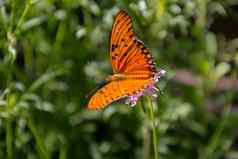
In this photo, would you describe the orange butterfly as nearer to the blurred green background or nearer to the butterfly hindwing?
the butterfly hindwing

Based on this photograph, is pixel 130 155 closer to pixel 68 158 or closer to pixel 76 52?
pixel 68 158

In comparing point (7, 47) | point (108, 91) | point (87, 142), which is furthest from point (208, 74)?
point (108, 91)

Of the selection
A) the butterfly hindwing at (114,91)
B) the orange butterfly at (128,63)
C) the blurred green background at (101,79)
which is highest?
the blurred green background at (101,79)

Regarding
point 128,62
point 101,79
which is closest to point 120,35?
point 128,62

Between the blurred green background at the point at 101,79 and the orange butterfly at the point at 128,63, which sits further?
the blurred green background at the point at 101,79

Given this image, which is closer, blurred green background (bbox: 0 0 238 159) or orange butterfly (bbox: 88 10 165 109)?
orange butterfly (bbox: 88 10 165 109)

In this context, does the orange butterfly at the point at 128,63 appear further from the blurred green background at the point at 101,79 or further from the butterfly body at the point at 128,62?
the blurred green background at the point at 101,79

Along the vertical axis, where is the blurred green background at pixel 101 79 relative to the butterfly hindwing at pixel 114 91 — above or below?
above

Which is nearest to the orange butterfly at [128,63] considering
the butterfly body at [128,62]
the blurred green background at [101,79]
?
the butterfly body at [128,62]

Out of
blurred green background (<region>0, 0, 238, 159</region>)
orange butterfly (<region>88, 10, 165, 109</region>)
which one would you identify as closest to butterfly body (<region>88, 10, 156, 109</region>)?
orange butterfly (<region>88, 10, 165, 109</region>)

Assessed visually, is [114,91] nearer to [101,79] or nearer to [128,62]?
[128,62]
